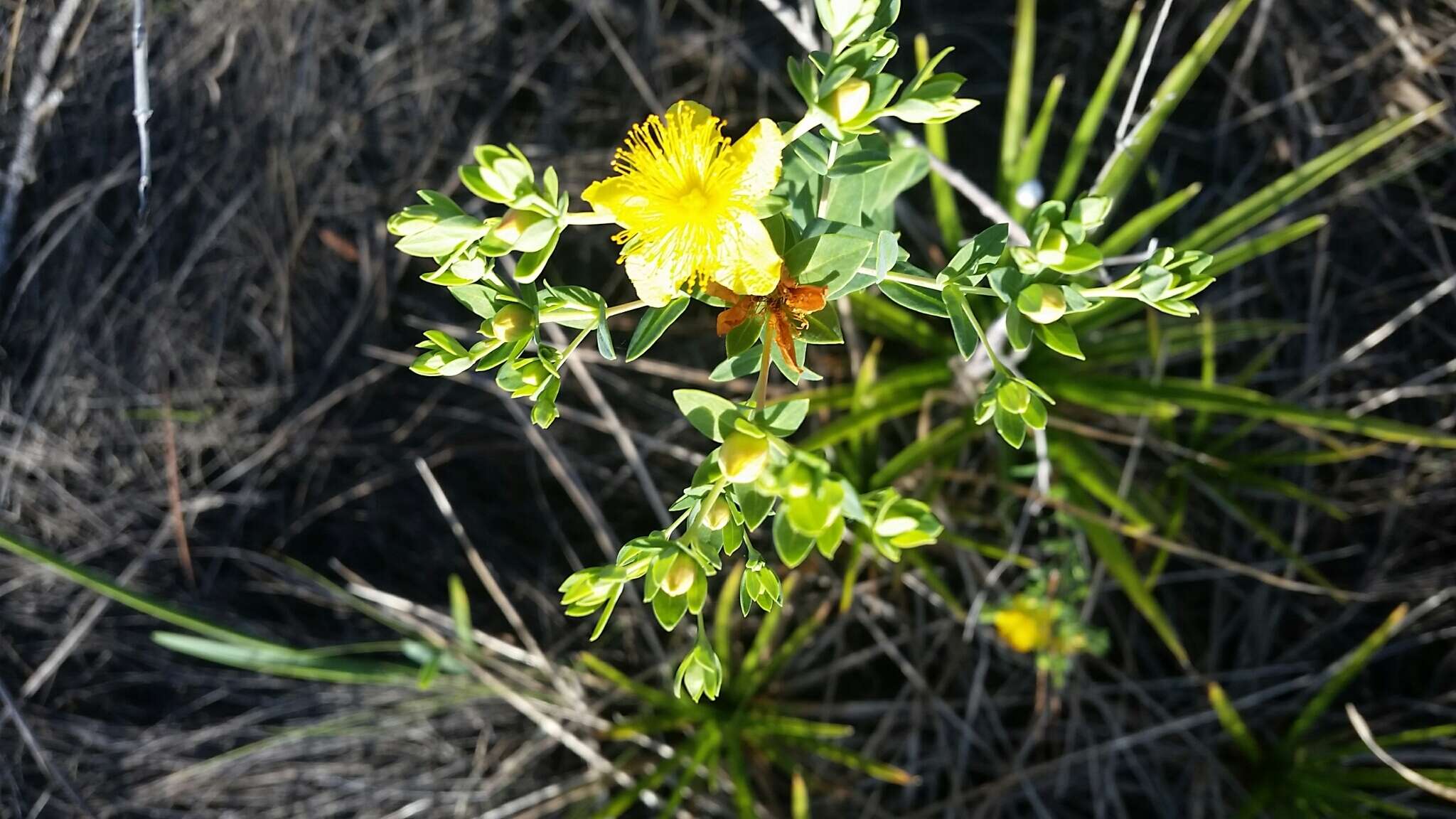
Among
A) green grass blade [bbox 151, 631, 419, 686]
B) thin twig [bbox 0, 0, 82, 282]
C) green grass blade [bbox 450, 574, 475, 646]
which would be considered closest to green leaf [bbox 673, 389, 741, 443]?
green grass blade [bbox 450, 574, 475, 646]

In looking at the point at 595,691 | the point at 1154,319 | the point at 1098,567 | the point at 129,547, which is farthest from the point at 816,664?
the point at 129,547

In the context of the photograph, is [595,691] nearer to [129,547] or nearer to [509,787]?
[509,787]

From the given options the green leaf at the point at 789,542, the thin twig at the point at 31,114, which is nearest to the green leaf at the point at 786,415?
the green leaf at the point at 789,542

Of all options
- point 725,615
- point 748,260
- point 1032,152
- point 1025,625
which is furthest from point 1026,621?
point 748,260

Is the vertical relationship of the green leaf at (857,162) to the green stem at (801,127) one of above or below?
below

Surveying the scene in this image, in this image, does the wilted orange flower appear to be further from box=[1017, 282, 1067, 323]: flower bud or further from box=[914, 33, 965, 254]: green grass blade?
box=[914, 33, 965, 254]: green grass blade

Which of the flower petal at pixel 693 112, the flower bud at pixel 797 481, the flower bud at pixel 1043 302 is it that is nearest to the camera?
the flower bud at pixel 797 481

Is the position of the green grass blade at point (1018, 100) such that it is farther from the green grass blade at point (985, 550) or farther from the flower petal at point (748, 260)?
the flower petal at point (748, 260)

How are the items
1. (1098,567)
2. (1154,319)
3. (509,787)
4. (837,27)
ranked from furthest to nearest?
(509,787)
(1098,567)
(1154,319)
(837,27)
